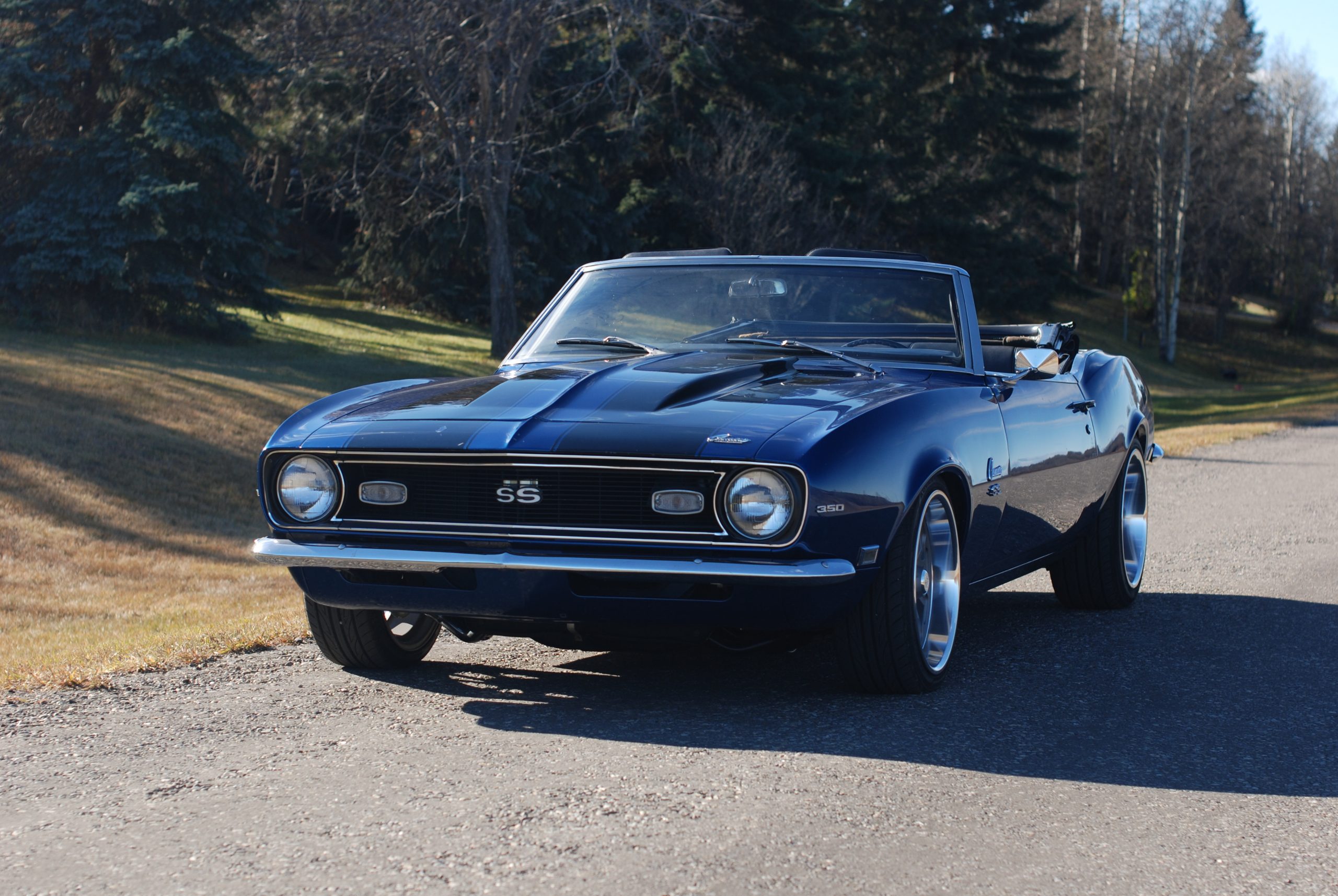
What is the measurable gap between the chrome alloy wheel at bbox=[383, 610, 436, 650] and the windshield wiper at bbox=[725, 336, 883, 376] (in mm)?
1592

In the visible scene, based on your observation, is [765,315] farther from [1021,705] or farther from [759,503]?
[1021,705]

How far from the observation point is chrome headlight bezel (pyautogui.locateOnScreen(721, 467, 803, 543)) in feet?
13.6

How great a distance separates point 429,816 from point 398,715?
3.57ft

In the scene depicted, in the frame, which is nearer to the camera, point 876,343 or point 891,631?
point 891,631

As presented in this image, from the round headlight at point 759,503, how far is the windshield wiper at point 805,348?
1.21 meters

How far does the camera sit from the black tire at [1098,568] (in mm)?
6625

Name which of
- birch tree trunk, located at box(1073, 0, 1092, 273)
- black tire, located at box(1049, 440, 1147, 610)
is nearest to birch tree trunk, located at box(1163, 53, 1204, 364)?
birch tree trunk, located at box(1073, 0, 1092, 273)

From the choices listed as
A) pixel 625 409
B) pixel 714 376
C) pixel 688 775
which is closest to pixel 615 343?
pixel 714 376

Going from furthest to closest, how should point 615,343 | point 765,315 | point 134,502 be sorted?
1. point 134,502
2. point 765,315
3. point 615,343

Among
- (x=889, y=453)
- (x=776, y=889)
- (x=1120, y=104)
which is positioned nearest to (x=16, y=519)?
(x=889, y=453)

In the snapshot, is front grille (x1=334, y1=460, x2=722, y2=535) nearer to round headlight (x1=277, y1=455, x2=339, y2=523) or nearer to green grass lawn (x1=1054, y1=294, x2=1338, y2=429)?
round headlight (x1=277, y1=455, x2=339, y2=523)

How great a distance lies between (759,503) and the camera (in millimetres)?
4141

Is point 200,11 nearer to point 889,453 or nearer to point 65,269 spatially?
point 65,269

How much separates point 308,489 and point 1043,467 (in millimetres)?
2970
